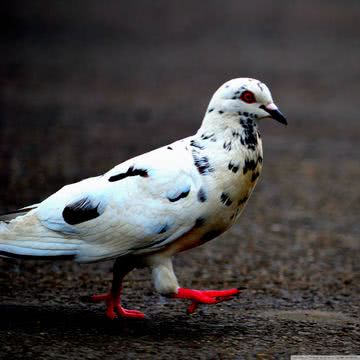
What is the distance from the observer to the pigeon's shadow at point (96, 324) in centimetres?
561

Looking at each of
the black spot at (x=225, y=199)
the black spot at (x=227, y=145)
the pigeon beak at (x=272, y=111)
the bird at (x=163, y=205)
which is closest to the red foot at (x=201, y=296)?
the bird at (x=163, y=205)

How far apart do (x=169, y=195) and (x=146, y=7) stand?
79.9 feet

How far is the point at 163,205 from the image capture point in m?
5.52

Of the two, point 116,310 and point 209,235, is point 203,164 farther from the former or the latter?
point 116,310

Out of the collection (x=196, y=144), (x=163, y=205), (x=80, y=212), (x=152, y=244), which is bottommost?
(x=152, y=244)

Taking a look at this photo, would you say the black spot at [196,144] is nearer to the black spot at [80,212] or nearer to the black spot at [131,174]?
the black spot at [131,174]

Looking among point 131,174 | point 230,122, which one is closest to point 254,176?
point 230,122

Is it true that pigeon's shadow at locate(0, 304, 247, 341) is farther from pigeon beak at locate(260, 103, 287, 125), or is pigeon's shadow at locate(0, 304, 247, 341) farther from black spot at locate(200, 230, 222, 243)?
pigeon beak at locate(260, 103, 287, 125)

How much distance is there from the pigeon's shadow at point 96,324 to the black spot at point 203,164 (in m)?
0.97

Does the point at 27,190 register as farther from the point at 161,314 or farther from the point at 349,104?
the point at 349,104

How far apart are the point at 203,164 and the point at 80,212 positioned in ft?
2.53

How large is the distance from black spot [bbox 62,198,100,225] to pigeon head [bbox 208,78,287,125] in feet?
3.18

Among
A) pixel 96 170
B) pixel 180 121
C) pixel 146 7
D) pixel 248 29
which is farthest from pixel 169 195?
pixel 146 7

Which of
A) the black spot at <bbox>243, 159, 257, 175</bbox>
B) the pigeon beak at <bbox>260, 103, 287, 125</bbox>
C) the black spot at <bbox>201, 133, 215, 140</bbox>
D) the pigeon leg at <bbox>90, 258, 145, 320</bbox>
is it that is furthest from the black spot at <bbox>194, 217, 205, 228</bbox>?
the pigeon beak at <bbox>260, 103, 287, 125</bbox>
